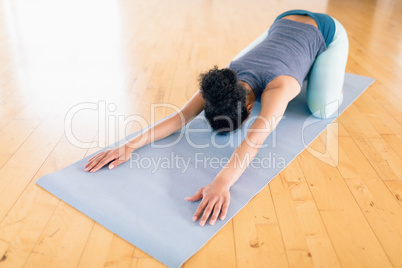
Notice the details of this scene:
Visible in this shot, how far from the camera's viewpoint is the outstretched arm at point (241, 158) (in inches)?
58.6

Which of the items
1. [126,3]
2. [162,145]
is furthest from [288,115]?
[126,3]

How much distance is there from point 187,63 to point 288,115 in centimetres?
Answer: 113

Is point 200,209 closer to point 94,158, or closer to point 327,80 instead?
point 94,158

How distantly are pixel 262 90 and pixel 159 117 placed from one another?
667 mm

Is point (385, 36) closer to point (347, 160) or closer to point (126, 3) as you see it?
point (347, 160)

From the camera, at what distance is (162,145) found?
1.96 m

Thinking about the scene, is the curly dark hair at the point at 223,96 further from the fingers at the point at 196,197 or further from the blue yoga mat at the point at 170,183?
the fingers at the point at 196,197

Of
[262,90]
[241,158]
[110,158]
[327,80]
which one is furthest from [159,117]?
[327,80]

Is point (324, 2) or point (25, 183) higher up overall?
point (25, 183)

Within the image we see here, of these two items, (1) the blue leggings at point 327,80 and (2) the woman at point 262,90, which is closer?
(2) the woman at point 262,90

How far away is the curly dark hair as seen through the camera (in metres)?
1.66

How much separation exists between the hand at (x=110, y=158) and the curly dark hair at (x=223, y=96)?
44 centimetres

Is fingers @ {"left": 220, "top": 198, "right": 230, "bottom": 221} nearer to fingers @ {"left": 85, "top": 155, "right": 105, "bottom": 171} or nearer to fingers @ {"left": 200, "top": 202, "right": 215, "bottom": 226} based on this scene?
fingers @ {"left": 200, "top": 202, "right": 215, "bottom": 226}

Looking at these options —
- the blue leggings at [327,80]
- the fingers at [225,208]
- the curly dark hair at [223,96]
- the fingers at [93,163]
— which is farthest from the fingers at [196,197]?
the blue leggings at [327,80]
